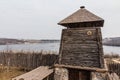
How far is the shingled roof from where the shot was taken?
9469mm

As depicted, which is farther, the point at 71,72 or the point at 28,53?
the point at 28,53

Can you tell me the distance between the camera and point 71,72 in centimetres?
973

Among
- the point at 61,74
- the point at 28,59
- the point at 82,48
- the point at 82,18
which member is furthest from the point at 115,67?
the point at 28,59

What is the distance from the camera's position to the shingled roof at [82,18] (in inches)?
373

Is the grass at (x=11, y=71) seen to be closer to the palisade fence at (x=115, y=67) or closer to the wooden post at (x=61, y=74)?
the wooden post at (x=61, y=74)

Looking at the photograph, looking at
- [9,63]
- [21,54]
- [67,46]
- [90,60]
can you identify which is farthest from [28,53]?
[90,60]

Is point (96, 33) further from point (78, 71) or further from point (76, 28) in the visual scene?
point (78, 71)

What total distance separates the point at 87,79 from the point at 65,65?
4.96ft

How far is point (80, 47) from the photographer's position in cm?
952

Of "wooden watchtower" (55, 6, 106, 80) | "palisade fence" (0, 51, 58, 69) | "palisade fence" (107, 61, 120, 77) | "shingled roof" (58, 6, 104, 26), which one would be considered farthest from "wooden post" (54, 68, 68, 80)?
"palisade fence" (107, 61, 120, 77)

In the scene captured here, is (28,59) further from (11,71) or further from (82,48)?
(82,48)

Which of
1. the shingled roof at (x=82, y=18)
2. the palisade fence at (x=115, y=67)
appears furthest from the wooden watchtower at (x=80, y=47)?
the palisade fence at (x=115, y=67)

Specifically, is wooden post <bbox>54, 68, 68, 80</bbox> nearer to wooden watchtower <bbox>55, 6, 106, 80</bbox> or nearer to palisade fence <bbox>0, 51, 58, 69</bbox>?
wooden watchtower <bbox>55, 6, 106, 80</bbox>

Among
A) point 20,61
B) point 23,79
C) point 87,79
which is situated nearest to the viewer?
point 23,79
